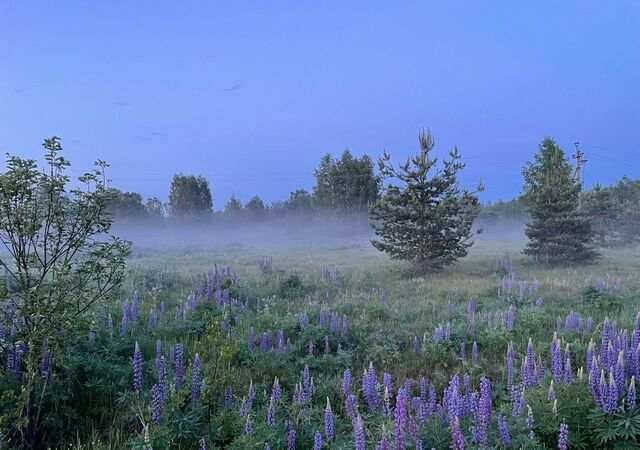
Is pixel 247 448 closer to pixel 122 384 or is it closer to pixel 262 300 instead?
pixel 122 384

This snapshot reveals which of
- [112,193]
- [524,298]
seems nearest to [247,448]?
[112,193]

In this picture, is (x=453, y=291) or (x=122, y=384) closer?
(x=122, y=384)

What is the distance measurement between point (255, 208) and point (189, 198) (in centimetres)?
1503

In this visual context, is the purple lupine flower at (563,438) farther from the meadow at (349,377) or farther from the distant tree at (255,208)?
the distant tree at (255,208)

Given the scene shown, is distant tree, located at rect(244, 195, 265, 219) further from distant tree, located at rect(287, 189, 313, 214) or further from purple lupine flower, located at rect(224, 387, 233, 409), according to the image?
purple lupine flower, located at rect(224, 387, 233, 409)

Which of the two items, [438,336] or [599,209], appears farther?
[599,209]

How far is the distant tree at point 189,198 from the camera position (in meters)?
74.9

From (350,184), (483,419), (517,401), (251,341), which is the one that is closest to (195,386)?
(251,341)

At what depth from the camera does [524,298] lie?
10.9 meters

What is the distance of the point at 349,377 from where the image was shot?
15.3 feet

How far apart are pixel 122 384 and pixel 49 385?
73 centimetres

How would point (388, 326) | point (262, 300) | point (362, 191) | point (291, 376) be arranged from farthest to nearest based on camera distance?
point (362, 191) → point (262, 300) → point (388, 326) → point (291, 376)

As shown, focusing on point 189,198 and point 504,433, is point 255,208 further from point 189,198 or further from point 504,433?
point 504,433

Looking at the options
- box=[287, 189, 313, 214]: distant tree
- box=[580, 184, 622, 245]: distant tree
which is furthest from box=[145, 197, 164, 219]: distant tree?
box=[580, 184, 622, 245]: distant tree
